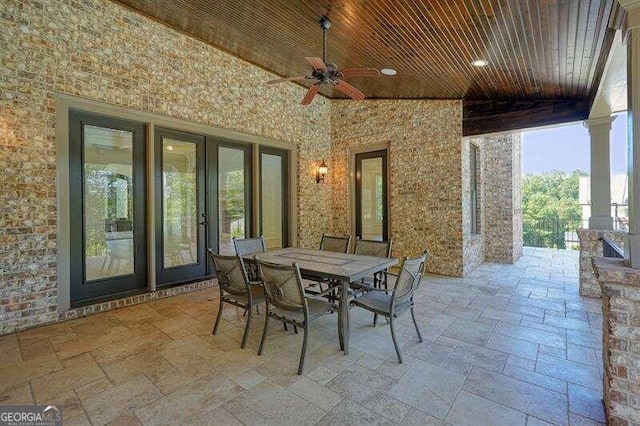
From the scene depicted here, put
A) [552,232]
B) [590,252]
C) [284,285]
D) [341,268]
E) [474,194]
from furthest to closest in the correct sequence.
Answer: [552,232] < [474,194] < [590,252] < [341,268] < [284,285]

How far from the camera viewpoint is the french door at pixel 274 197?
19.7 ft

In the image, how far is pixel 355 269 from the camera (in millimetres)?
2879

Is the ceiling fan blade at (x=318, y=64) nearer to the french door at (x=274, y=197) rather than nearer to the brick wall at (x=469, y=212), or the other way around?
the french door at (x=274, y=197)

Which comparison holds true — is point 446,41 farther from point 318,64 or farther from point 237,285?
point 237,285

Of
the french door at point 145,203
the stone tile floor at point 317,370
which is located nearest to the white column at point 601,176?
the stone tile floor at point 317,370

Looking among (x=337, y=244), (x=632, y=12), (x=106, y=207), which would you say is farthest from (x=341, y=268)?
(x=106, y=207)

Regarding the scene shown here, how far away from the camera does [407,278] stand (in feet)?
8.97

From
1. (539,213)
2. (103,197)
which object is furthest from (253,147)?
(539,213)

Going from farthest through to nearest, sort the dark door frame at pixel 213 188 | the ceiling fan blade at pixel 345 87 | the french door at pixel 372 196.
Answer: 1. the french door at pixel 372 196
2. the dark door frame at pixel 213 188
3. the ceiling fan blade at pixel 345 87

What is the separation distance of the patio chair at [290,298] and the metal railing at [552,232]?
9325 millimetres

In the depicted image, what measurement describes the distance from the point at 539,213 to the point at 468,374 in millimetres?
17083

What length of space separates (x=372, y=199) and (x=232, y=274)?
447cm

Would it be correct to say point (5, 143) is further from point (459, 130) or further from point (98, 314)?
point (459, 130)

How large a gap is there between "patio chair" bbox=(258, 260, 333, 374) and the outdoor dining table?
0.19m
